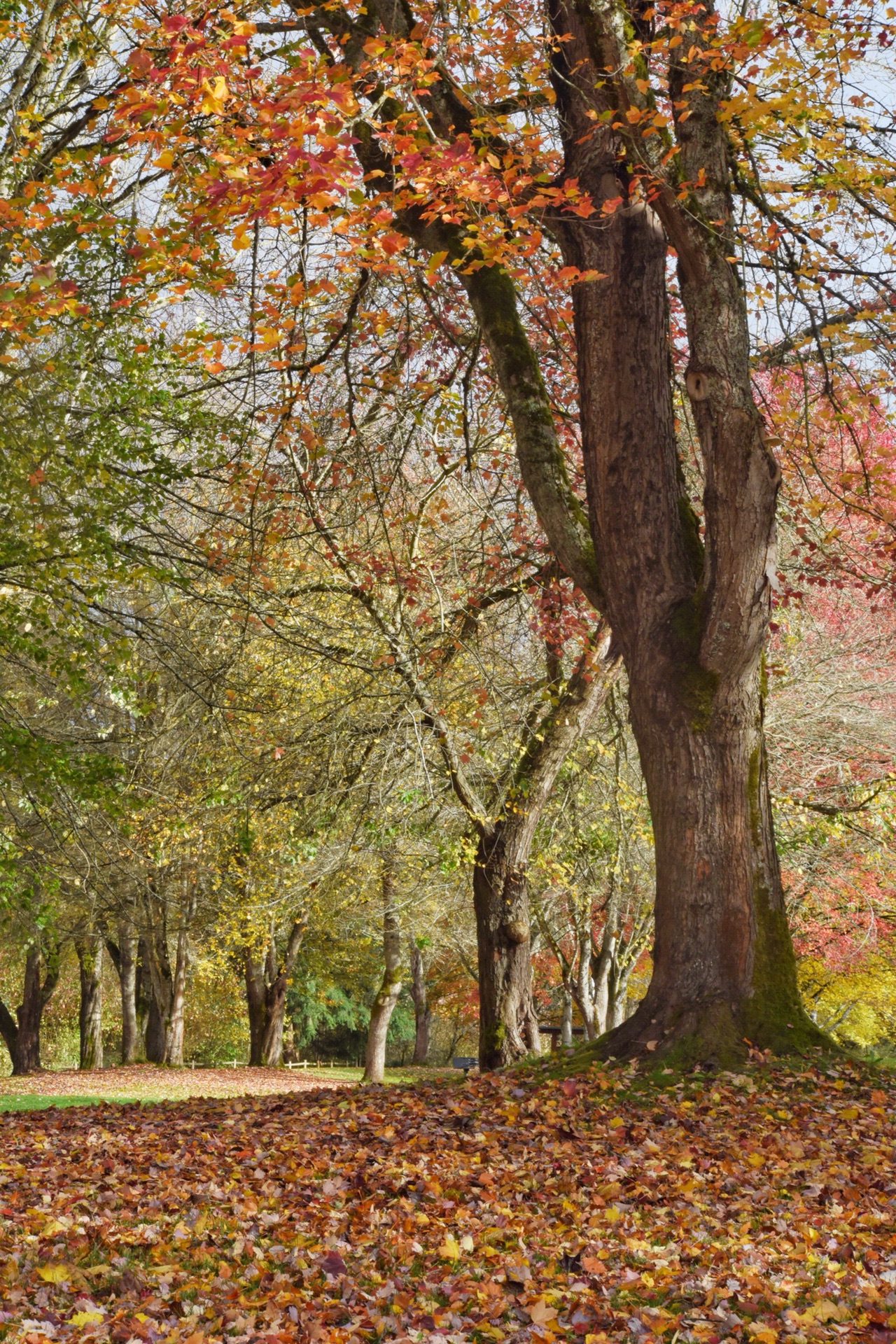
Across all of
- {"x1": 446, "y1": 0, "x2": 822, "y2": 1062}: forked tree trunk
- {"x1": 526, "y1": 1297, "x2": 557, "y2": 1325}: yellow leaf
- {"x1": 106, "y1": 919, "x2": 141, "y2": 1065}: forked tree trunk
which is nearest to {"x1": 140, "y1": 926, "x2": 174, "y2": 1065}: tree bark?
{"x1": 106, "y1": 919, "x2": 141, "y2": 1065}: forked tree trunk

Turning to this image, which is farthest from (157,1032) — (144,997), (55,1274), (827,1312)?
(827,1312)

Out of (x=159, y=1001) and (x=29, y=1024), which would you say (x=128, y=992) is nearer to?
(x=159, y=1001)

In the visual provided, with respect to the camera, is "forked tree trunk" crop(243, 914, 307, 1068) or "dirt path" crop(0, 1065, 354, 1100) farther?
"forked tree trunk" crop(243, 914, 307, 1068)

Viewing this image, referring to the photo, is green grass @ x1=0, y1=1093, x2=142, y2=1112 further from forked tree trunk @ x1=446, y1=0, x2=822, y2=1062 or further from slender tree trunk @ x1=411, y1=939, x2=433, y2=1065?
slender tree trunk @ x1=411, y1=939, x2=433, y2=1065

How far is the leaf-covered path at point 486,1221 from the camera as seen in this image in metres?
2.91

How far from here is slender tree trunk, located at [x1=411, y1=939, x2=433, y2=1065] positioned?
29087 millimetres

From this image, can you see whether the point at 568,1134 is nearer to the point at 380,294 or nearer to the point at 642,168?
the point at 642,168

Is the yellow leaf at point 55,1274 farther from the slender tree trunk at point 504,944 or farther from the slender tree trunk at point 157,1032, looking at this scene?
the slender tree trunk at point 157,1032

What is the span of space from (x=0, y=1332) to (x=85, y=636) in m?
6.93

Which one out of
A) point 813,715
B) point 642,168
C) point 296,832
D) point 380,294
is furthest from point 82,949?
point 642,168

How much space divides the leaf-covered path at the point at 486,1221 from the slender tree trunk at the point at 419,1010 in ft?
77.6

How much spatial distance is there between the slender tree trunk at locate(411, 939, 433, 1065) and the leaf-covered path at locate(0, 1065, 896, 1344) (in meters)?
23.7

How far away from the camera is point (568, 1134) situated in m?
4.80

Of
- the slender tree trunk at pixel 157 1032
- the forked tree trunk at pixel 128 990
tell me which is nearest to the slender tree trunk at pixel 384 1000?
the slender tree trunk at pixel 157 1032
